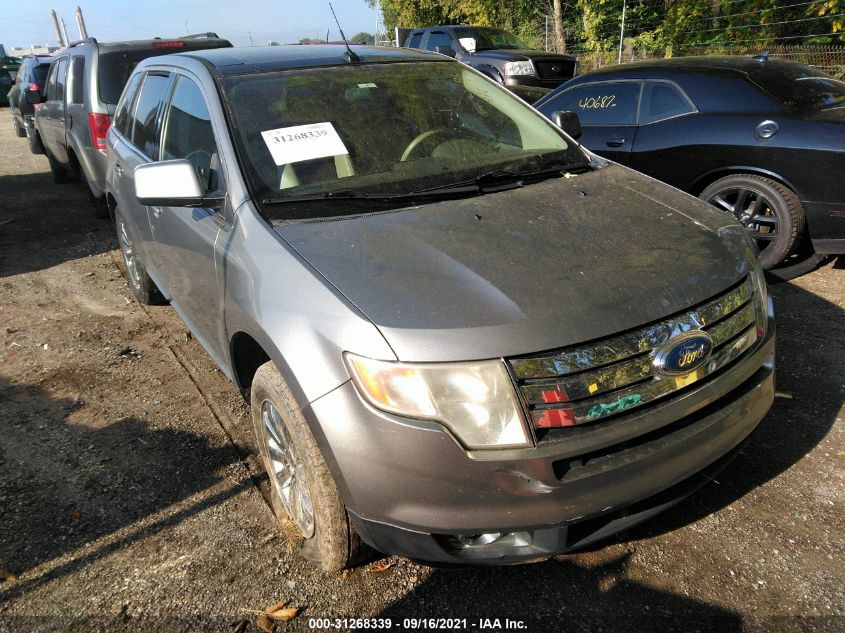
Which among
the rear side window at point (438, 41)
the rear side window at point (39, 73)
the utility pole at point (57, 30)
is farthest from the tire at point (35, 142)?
the utility pole at point (57, 30)

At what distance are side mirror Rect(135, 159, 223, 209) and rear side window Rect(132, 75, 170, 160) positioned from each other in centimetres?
112

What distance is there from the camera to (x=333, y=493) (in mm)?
2184

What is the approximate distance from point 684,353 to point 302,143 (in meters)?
1.75

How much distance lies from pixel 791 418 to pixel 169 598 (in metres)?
2.89

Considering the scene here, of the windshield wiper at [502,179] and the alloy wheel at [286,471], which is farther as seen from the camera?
the windshield wiper at [502,179]

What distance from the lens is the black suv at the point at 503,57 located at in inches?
490

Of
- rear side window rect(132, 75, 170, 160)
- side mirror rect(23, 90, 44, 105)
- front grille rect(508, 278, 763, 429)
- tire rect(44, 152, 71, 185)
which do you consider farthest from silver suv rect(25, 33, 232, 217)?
front grille rect(508, 278, 763, 429)

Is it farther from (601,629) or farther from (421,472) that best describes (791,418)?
(421,472)

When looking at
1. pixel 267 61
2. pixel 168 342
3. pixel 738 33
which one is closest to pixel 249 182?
pixel 267 61

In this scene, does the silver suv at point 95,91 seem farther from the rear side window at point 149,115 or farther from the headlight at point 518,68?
the headlight at point 518,68

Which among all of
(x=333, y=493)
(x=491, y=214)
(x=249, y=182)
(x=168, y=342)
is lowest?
(x=168, y=342)

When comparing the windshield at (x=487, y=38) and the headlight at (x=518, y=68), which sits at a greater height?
the windshield at (x=487, y=38)

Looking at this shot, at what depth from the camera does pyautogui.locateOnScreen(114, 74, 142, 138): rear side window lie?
4.46 m

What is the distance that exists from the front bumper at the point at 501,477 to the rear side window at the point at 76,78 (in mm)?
7005
